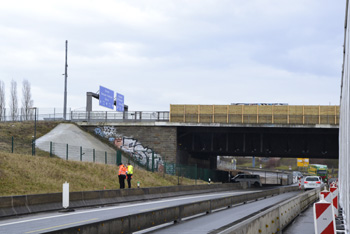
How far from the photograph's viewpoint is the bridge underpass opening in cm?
5988

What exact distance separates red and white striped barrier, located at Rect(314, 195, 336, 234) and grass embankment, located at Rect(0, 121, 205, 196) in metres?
19.2

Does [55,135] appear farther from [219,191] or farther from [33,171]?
[33,171]

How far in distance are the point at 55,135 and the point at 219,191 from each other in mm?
19627

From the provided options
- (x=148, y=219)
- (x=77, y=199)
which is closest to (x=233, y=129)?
(x=77, y=199)

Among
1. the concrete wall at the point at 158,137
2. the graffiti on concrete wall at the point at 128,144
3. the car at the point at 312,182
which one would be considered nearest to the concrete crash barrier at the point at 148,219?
the car at the point at 312,182

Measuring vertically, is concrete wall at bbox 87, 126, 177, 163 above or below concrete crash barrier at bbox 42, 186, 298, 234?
above

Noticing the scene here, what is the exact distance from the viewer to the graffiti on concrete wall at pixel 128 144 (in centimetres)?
6081

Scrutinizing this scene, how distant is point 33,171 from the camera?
33375 mm

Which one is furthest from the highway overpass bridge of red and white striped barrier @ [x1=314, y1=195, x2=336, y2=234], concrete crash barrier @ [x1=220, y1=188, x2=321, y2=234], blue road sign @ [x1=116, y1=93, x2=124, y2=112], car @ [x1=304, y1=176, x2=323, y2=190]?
red and white striped barrier @ [x1=314, y1=195, x2=336, y2=234]

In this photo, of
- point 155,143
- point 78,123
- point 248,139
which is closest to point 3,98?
point 78,123

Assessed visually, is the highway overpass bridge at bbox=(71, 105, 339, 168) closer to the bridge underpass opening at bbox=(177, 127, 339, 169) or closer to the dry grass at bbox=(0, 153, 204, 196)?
the bridge underpass opening at bbox=(177, 127, 339, 169)

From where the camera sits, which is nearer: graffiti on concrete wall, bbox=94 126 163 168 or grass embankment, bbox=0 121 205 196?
grass embankment, bbox=0 121 205 196

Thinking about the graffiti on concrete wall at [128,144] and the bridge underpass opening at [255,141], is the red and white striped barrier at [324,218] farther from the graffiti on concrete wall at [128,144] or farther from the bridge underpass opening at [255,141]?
the graffiti on concrete wall at [128,144]

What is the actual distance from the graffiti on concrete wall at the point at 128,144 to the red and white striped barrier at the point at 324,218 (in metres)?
48.2
